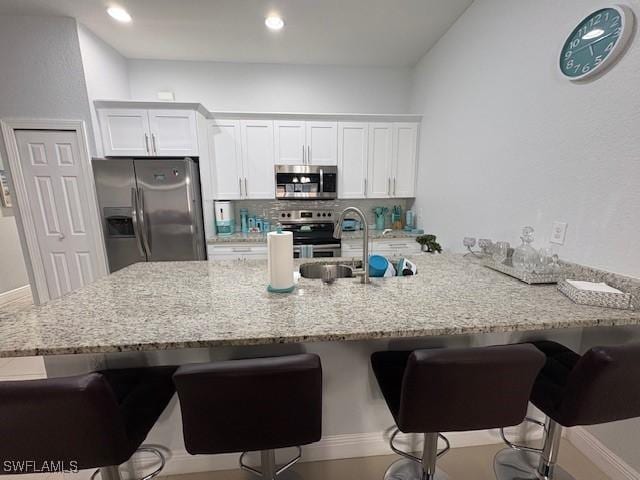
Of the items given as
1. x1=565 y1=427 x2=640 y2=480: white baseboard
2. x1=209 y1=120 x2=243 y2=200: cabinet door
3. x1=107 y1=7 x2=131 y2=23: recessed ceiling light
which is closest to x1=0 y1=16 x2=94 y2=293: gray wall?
x1=107 y1=7 x2=131 y2=23: recessed ceiling light

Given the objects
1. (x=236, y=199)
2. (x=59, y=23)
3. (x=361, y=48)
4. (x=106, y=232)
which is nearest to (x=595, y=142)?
(x=361, y=48)

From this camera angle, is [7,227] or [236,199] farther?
[7,227]

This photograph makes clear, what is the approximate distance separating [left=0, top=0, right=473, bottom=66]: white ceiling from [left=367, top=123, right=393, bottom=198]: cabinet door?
2.84ft

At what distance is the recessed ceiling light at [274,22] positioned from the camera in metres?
2.45

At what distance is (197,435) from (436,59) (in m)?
3.71

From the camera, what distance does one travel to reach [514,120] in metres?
1.87

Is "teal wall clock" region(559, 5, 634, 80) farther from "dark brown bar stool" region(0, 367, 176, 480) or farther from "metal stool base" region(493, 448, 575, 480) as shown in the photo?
"dark brown bar stool" region(0, 367, 176, 480)

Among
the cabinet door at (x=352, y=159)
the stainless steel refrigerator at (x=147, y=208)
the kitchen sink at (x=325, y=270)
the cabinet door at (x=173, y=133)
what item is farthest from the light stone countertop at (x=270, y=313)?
the cabinet door at (x=352, y=159)

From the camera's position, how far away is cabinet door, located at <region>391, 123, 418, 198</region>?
341 centimetres

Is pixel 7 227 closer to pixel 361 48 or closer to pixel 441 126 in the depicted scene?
pixel 361 48

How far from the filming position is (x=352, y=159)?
347 cm

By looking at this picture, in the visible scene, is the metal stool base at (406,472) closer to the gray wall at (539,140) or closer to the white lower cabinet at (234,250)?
the gray wall at (539,140)

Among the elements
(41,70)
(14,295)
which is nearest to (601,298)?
(41,70)

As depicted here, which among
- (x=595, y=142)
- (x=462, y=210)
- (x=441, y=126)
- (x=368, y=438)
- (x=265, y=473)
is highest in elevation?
(x=441, y=126)
